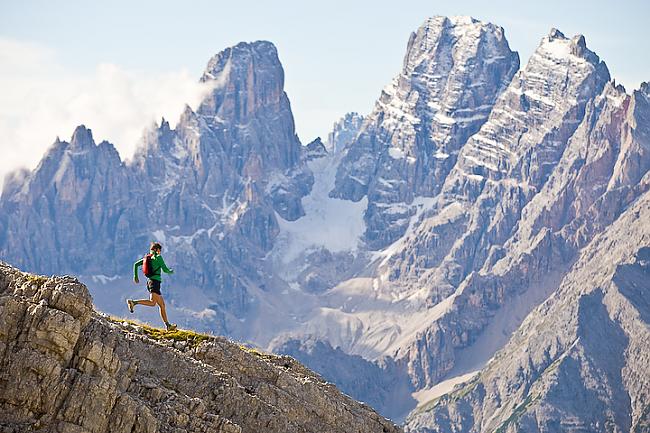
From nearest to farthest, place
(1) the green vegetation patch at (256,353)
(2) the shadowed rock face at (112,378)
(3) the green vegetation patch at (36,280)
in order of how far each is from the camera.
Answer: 1. (2) the shadowed rock face at (112,378)
2. (3) the green vegetation patch at (36,280)
3. (1) the green vegetation patch at (256,353)

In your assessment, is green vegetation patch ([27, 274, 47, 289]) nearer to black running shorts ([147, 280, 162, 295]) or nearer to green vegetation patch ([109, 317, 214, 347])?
green vegetation patch ([109, 317, 214, 347])

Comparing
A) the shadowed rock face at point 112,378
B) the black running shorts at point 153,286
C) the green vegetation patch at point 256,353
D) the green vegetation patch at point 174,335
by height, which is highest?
the black running shorts at point 153,286

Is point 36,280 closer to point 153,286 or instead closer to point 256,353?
point 153,286

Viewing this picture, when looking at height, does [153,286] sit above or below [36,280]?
above

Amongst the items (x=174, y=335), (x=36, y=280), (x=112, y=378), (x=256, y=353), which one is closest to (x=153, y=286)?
(x=174, y=335)

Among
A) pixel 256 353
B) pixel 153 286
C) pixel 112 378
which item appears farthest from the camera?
pixel 256 353

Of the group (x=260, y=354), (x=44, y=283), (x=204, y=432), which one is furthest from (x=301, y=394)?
(x=44, y=283)

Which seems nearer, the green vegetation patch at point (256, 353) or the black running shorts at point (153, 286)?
the green vegetation patch at point (256, 353)

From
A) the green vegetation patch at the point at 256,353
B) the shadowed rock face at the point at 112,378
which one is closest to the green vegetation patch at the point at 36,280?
the shadowed rock face at the point at 112,378

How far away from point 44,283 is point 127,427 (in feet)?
17.5

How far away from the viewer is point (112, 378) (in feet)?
140

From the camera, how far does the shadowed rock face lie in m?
41.6

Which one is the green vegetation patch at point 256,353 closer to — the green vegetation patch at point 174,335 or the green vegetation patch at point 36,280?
the green vegetation patch at point 174,335

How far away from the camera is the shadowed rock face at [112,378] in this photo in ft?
136
